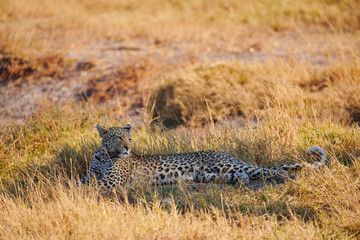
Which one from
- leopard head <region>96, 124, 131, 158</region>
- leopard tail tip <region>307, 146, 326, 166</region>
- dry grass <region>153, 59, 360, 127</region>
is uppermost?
leopard head <region>96, 124, 131, 158</region>

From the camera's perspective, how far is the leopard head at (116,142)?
239 inches

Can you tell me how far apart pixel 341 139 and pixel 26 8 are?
52.6 feet

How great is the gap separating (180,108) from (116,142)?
15.4 ft

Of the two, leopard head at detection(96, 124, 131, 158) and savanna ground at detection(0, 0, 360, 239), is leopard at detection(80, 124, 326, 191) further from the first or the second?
savanna ground at detection(0, 0, 360, 239)

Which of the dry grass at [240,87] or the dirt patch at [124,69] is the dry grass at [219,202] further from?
the dirt patch at [124,69]

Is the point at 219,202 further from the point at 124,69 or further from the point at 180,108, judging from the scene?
the point at 124,69

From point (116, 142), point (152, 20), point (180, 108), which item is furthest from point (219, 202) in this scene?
point (152, 20)

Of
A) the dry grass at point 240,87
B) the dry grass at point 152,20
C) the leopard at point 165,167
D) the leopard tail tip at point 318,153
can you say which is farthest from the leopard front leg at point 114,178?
the dry grass at point 152,20

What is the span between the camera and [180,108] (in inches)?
421

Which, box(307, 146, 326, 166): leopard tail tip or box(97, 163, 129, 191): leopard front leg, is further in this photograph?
box(97, 163, 129, 191): leopard front leg

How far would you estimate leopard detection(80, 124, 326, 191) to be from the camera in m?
5.77

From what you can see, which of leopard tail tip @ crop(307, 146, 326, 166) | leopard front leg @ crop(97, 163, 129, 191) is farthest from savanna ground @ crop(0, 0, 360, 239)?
leopard front leg @ crop(97, 163, 129, 191)

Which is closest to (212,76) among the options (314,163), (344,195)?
(314,163)

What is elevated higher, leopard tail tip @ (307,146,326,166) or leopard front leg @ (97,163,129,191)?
leopard tail tip @ (307,146,326,166)
